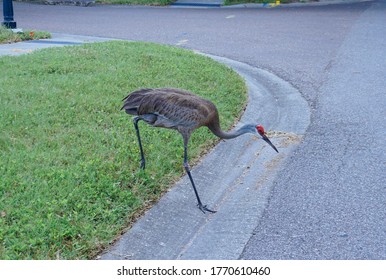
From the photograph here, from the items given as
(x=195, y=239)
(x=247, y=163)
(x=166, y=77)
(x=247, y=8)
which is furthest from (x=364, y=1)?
(x=195, y=239)

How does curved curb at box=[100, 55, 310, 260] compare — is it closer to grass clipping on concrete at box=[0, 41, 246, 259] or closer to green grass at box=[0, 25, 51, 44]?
grass clipping on concrete at box=[0, 41, 246, 259]

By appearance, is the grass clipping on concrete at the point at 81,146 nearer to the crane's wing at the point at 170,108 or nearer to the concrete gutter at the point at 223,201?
the concrete gutter at the point at 223,201

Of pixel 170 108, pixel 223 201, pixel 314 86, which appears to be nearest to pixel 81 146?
pixel 170 108

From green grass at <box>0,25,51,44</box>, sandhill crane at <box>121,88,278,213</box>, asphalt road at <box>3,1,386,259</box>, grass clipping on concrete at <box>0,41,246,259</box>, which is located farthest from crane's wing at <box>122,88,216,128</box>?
green grass at <box>0,25,51,44</box>

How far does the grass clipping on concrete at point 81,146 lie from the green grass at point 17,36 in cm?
303

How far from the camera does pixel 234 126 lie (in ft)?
26.9

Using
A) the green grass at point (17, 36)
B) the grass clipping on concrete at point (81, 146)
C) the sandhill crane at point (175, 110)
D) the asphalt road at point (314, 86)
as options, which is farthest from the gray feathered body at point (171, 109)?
the green grass at point (17, 36)

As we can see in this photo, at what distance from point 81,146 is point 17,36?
316 inches

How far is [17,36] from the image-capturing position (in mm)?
13914

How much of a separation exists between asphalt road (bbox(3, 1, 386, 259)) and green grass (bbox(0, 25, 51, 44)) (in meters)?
1.65

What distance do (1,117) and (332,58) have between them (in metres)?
7.19

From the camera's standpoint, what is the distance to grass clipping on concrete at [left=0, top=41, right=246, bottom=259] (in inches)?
199

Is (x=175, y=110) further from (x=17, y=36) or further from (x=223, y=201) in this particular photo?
(x=17, y=36)
